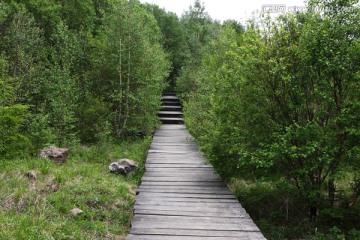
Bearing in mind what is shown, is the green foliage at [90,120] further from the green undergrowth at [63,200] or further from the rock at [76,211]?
the rock at [76,211]

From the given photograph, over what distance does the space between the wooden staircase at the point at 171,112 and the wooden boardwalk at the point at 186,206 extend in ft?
24.8

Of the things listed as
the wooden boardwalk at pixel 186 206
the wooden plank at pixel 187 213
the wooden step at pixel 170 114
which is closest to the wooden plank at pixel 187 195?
the wooden boardwalk at pixel 186 206

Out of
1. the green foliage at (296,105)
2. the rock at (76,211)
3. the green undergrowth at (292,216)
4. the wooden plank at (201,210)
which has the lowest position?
the green undergrowth at (292,216)

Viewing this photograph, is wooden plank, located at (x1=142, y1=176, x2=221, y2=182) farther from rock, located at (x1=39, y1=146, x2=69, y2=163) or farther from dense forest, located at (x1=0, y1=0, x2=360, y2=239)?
rock, located at (x1=39, y1=146, x2=69, y2=163)

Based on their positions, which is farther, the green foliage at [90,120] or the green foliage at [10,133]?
the green foliage at [90,120]

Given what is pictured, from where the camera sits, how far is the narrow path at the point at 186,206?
12.9 feet

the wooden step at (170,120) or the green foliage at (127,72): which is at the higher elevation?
the green foliage at (127,72)

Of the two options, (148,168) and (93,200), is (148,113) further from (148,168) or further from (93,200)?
(93,200)

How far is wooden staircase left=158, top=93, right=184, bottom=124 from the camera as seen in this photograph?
618 inches

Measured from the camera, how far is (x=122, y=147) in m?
10.3

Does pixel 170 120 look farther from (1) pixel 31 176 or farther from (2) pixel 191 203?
(2) pixel 191 203

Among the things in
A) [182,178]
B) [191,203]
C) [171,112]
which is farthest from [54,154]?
[171,112]

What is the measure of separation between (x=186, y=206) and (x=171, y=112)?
1209 cm

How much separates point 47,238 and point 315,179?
15.6ft
